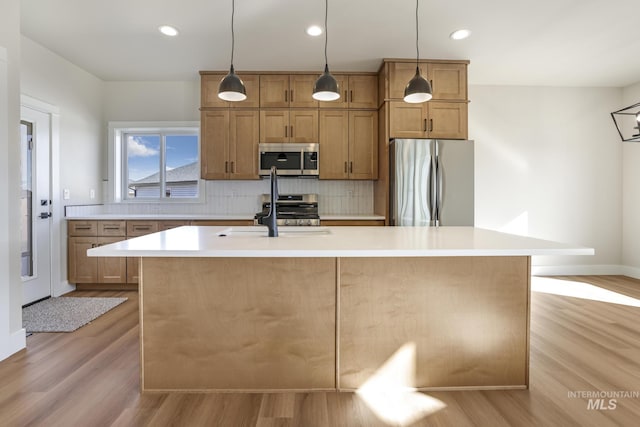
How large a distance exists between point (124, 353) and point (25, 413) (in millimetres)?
696

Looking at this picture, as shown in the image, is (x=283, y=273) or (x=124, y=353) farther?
(x=124, y=353)

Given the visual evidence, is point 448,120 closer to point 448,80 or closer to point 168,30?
point 448,80

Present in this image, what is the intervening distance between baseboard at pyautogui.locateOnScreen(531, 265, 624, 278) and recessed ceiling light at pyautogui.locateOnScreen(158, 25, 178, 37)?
5149 mm

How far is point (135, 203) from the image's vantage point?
4641 mm

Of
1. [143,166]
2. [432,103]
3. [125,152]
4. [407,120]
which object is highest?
[432,103]

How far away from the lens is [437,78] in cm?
391

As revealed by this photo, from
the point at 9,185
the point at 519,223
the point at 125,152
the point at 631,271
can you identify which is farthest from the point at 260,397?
the point at 631,271

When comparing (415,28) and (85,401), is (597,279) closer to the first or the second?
(415,28)

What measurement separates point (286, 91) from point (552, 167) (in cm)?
376

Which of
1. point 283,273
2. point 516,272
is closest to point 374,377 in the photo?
point 283,273

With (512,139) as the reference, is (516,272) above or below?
below

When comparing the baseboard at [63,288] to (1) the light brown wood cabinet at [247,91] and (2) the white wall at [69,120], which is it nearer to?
(2) the white wall at [69,120]

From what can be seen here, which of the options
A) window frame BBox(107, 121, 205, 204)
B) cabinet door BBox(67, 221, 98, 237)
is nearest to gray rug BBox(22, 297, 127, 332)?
cabinet door BBox(67, 221, 98, 237)

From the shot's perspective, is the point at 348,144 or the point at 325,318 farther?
the point at 348,144
